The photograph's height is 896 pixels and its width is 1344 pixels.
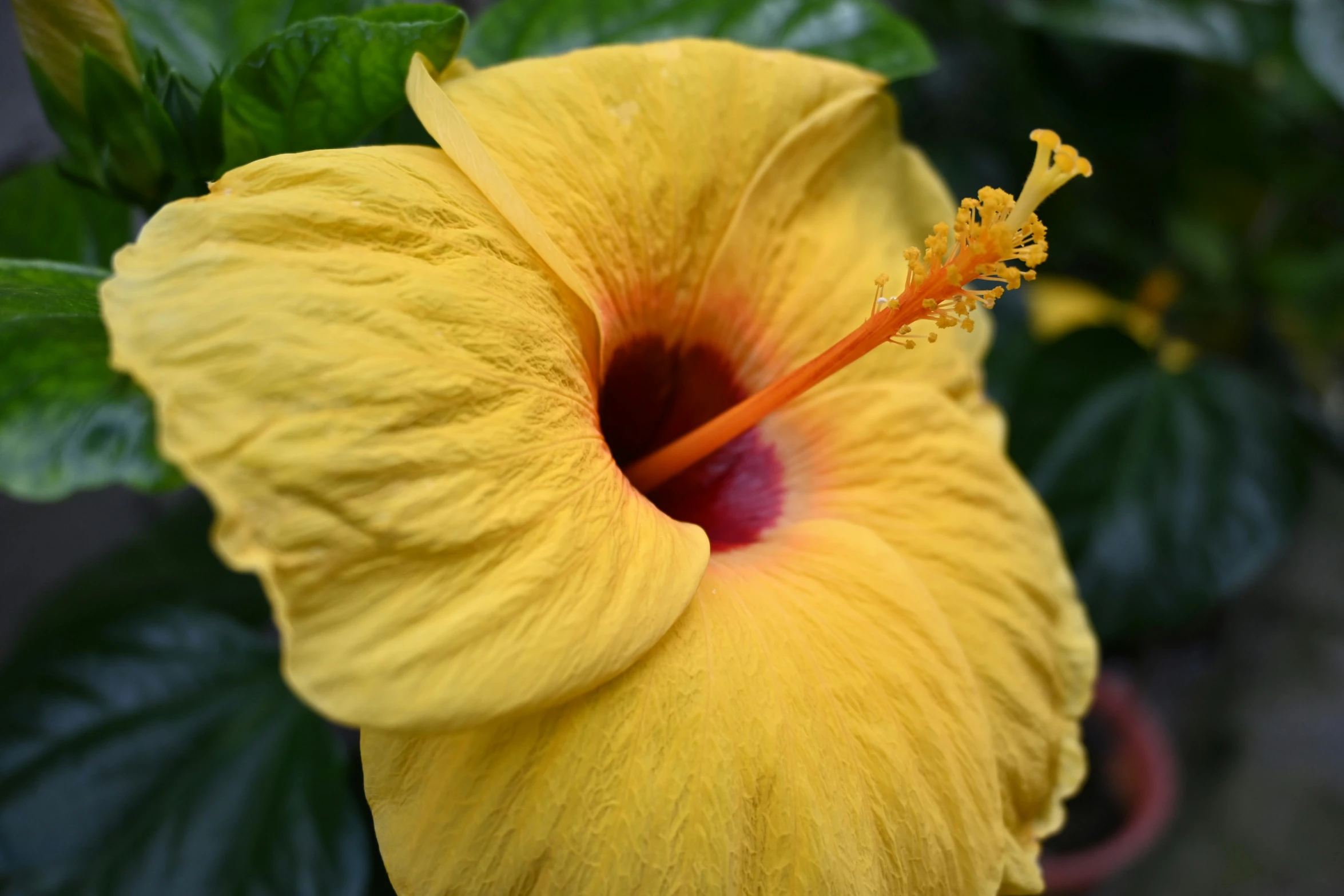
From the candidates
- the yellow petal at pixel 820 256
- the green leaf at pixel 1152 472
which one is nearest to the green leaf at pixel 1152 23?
the green leaf at pixel 1152 472

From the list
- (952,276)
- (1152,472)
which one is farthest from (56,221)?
(1152,472)

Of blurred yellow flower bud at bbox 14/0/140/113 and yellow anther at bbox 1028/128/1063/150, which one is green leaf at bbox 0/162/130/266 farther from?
yellow anther at bbox 1028/128/1063/150

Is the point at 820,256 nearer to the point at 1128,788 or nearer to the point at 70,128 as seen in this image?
the point at 70,128

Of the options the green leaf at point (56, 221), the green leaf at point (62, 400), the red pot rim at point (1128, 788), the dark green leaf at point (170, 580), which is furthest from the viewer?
the red pot rim at point (1128, 788)

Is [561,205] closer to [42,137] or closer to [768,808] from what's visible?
[768,808]

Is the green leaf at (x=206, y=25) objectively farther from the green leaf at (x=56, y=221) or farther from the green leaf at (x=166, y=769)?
the green leaf at (x=166, y=769)

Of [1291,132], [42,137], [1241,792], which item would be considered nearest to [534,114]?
[42,137]
